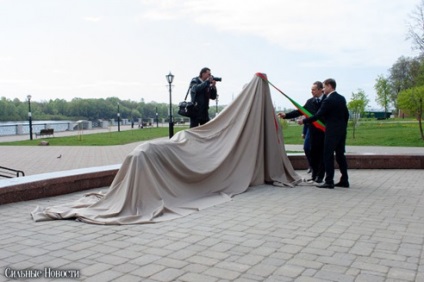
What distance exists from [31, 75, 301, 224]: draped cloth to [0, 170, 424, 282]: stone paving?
34 cm

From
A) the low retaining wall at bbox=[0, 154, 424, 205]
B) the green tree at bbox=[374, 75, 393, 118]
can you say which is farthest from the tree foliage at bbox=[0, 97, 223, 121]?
the low retaining wall at bbox=[0, 154, 424, 205]

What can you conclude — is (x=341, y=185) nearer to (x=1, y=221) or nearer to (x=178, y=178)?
(x=178, y=178)

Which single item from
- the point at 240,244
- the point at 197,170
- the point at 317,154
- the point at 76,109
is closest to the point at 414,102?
the point at 317,154

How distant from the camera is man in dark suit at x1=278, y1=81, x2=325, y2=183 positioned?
29.9ft

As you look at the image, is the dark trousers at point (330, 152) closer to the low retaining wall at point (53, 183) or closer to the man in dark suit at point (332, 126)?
the man in dark suit at point (332, 126)

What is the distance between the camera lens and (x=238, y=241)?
4.77m

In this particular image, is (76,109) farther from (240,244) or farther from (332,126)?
(240,244)

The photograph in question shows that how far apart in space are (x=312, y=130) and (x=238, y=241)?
4.93m

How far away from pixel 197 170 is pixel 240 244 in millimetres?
2695

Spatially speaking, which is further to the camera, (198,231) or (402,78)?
(402,78)

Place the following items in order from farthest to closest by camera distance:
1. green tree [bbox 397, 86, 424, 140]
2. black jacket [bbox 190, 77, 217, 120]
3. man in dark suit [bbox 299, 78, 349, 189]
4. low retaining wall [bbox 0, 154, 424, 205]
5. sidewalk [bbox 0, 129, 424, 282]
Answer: green tree [bbox 397, 86, 424, 140] < black jacket [bbox 190, 77, 217, 120] < man in dark suit [bbox 299, 78, 349, 189] < low retaining wall [bbox 0, 154, 424, 205] < sidewalk [bbox 0, 129, 424, 282]

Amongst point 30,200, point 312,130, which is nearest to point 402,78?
point 312,130

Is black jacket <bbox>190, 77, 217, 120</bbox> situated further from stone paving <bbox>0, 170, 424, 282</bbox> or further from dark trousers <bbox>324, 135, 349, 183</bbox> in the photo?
stone paving <bbox>0, 170, 424, 282</bbox>

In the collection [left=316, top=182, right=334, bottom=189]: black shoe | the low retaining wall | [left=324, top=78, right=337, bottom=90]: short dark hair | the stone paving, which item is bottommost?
the stone paving
